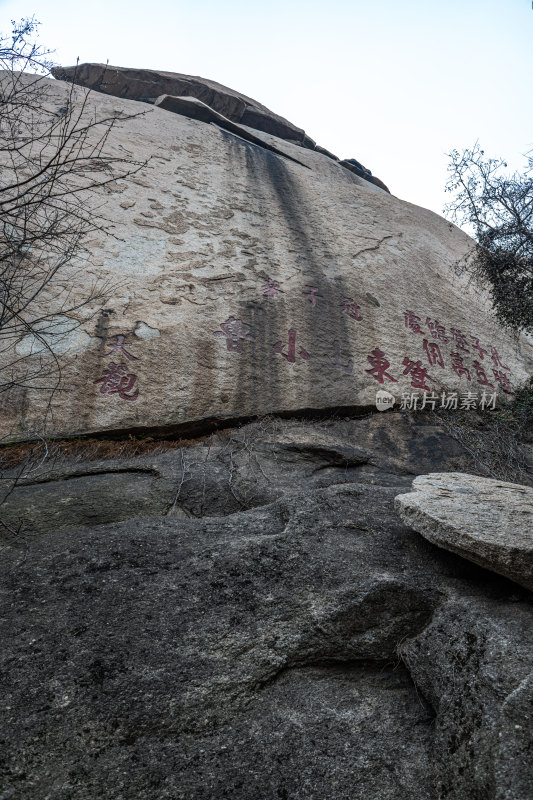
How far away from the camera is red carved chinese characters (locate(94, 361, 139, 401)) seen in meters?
3.64

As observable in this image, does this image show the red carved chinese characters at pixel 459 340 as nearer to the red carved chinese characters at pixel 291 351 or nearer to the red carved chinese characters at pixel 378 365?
the red carved chinese characters at pixel 378 365

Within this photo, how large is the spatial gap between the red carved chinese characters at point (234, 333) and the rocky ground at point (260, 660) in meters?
1.87

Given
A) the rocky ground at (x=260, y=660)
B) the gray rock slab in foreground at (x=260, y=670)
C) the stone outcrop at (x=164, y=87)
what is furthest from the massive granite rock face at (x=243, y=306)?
the stone outcrop at (x=164, y=87)

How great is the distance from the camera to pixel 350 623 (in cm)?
181

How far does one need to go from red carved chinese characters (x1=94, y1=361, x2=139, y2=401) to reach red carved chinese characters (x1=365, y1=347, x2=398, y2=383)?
208 centimetres

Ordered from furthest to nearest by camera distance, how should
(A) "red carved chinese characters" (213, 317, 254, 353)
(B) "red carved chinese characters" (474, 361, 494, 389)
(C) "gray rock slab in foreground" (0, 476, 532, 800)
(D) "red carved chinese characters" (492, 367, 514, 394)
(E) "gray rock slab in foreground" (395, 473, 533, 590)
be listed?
(D) "red carved chinese characters" (492, 367, 514, 394)
(B) "red carved chinese characters" (474, 361, 494, 389)
(A) "red carved chinese characters" (213, 317, 254, 353)
(E) "gray rock slab in foreground" (395, 473, 533, 590)
(C) "gray rock slab in foreground" (0, 476, 532, 800)

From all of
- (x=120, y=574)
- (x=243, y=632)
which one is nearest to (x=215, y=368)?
(x=120, y=574)

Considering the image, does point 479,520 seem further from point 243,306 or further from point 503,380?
point 503,380

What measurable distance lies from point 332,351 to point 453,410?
1.30 meters

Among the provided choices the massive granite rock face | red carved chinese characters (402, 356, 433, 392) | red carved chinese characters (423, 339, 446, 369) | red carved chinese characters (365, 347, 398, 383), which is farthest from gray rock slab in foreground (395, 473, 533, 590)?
red carved chinese characters (423, 339, 446, 369)

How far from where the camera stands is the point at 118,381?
368cm

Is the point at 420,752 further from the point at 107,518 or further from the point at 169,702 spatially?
the point at 107,518

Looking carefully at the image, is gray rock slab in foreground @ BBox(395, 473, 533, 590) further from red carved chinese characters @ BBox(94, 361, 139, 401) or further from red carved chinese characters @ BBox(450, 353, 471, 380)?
red carved chinese characters @ BBox(450, 353, 471, 380)

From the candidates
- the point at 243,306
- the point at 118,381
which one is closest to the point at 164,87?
the point at 243,306
